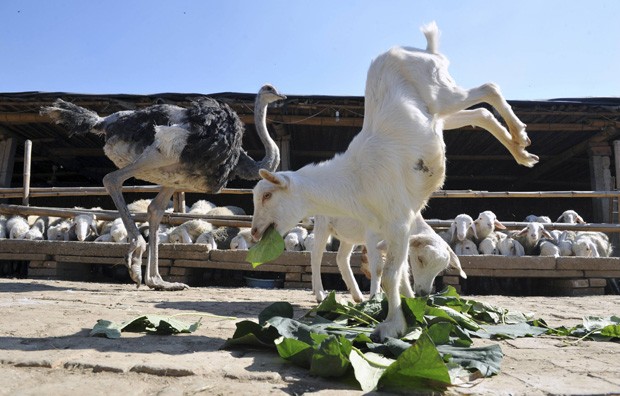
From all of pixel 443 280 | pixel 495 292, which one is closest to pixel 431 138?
pixel 443 280

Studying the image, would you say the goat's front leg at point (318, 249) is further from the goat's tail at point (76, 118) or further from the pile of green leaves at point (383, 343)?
the goat's tail at point (76, 118)

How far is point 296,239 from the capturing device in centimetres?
911

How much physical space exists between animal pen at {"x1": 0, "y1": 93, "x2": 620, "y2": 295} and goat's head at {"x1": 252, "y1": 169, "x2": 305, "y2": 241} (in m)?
4.60

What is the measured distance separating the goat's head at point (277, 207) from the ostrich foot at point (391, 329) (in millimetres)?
861

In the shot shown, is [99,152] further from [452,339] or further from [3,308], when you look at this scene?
[452,339]

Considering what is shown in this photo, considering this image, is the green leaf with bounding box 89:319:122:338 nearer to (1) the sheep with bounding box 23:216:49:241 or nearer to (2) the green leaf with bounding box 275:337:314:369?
(2) the green leaf with bounding box 275:337:314:369

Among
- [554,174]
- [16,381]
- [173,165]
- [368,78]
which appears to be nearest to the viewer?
[16,381]

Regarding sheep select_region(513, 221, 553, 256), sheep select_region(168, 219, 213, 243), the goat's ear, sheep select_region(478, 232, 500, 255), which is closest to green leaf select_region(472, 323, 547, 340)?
the goat's ear

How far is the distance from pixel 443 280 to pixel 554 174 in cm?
1315

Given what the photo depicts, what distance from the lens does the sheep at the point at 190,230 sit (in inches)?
377

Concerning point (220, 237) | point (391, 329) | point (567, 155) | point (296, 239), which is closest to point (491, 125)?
point (391, 329)

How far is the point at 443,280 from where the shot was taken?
7.82 metres

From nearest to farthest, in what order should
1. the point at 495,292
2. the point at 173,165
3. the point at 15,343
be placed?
the point at 15,343
the point at 173,165
the point at 495,292

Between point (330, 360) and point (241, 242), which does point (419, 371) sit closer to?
point (330, 360)
